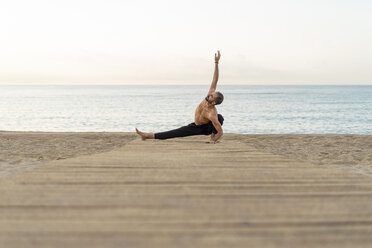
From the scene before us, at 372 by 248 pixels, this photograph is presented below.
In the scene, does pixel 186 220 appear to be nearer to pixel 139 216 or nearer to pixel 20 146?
pixel 139 216

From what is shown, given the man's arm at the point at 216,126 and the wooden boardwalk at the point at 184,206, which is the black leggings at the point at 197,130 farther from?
the wooden boardwalk at the point at 184,206

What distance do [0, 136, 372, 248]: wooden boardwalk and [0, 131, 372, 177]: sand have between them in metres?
2.59

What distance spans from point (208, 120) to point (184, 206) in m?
4.15

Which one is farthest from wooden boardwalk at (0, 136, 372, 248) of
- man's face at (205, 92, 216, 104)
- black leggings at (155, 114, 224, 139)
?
black leggings at (155, 114, 224, 139)

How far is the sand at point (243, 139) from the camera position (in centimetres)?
630

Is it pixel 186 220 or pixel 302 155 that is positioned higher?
pixel 186 220

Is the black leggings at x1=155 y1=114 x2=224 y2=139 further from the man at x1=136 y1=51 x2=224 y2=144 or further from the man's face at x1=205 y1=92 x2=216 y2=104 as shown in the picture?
the man's face at x1=205 y1=92 x2=216 y2=104

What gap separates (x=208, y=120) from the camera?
6.40 metres

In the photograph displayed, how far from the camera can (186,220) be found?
2.03 m

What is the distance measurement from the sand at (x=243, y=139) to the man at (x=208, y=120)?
151 cm

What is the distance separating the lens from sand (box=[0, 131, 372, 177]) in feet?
20.7

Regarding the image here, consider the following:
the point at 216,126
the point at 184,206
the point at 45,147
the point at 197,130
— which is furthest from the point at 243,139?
the point at 184,206

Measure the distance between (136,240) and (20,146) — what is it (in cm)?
754

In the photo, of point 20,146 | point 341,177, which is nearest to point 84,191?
point 341,177
